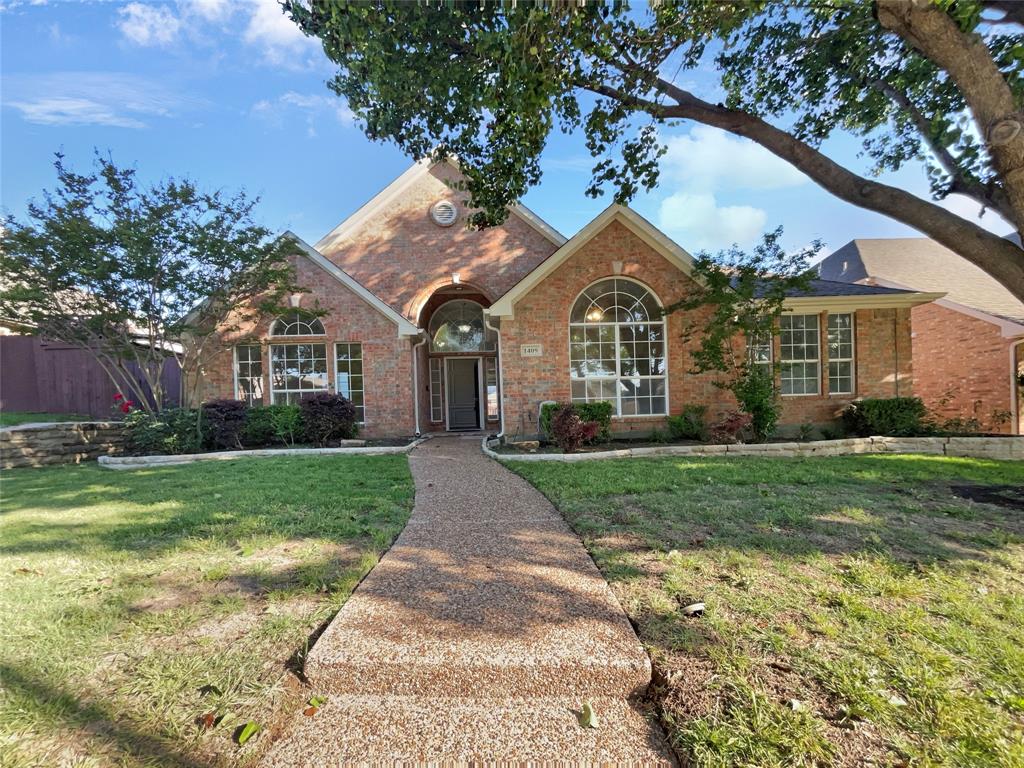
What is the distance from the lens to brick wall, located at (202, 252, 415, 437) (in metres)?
11.7

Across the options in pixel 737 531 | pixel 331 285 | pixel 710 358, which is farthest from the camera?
pixel 331 285

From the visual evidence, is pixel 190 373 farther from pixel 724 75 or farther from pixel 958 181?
pixel 958 181

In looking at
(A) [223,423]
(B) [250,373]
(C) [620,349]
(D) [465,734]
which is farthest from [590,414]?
(B) [250,373]

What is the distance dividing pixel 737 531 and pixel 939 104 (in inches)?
305

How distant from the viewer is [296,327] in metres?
11.9

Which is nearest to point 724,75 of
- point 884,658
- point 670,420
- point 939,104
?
point 939,104

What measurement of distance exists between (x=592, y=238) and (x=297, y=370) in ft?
27.8

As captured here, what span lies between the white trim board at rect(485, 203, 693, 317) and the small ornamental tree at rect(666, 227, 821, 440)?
0.64 metres

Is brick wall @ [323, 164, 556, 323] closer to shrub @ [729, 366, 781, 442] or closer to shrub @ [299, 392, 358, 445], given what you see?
shrub @ [299, 392, 358, 445]

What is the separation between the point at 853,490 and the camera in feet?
17.9

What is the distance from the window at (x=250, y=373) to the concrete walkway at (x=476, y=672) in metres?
10.5

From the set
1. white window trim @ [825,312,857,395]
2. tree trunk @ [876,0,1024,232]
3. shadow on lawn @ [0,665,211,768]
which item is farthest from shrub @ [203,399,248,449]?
white window trim @ [825,312,857,395]

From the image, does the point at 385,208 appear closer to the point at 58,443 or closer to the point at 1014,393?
the point at 58,443

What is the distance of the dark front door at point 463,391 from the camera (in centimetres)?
1531
